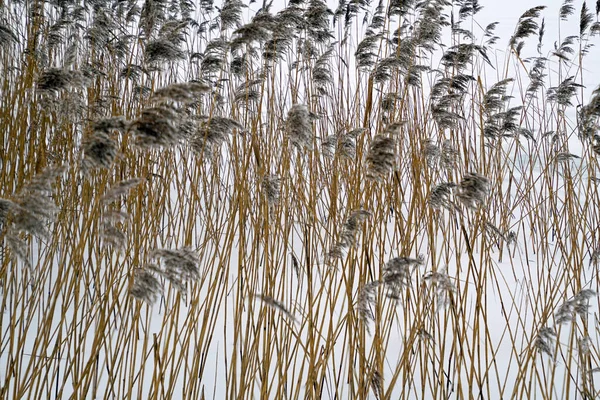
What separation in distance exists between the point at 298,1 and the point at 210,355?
1272mm

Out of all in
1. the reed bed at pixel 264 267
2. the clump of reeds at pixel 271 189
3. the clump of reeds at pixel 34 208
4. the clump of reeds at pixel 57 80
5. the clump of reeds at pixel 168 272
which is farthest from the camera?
the clump of reeds at pixel 271 189

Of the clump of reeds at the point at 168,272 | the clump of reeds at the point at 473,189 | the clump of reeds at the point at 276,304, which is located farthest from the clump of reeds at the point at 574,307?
the clump of reeds at the point at 168,272

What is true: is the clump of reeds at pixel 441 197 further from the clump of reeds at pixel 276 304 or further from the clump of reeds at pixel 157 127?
the clump of reeds at pixel 157 127

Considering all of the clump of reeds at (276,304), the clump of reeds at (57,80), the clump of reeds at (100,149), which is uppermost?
the clump of reeds at (57,80)

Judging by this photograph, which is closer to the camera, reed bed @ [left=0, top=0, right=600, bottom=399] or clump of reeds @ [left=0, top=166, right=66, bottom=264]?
clump of reeds @ [left=0, top=166, right=66, bottom=264]

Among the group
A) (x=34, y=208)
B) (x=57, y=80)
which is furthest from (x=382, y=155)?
(x=57, y=80)

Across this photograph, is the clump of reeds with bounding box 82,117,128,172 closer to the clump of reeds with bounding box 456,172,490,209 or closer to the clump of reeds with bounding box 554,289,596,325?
the clump of reeds with bounding box 456,172,490,209

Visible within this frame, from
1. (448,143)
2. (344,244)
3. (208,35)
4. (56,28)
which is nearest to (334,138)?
(448,143)

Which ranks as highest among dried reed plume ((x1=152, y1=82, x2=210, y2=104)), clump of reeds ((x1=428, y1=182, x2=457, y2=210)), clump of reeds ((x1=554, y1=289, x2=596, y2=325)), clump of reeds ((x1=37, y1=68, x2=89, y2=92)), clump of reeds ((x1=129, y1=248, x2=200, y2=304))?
clump of reeds ((x1=37, y1=68, x2=89, y2=92))

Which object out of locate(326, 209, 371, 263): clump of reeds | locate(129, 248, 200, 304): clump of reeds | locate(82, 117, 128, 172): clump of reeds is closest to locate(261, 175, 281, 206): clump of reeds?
locate(326, 209, 371, 263): clump of reeds

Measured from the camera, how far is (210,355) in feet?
5.31

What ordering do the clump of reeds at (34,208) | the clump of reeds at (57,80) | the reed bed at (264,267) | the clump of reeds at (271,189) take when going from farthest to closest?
1. the clump of reeds at (271,189)
2. the clump of reeds at (57,80)
3. the reed bed at (264,267)
4. the clump of reeds at (34,208)

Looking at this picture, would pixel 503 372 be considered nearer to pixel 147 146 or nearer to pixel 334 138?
pixel 334 138

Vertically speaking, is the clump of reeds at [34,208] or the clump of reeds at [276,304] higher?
the clump of reeds at [34,208]
